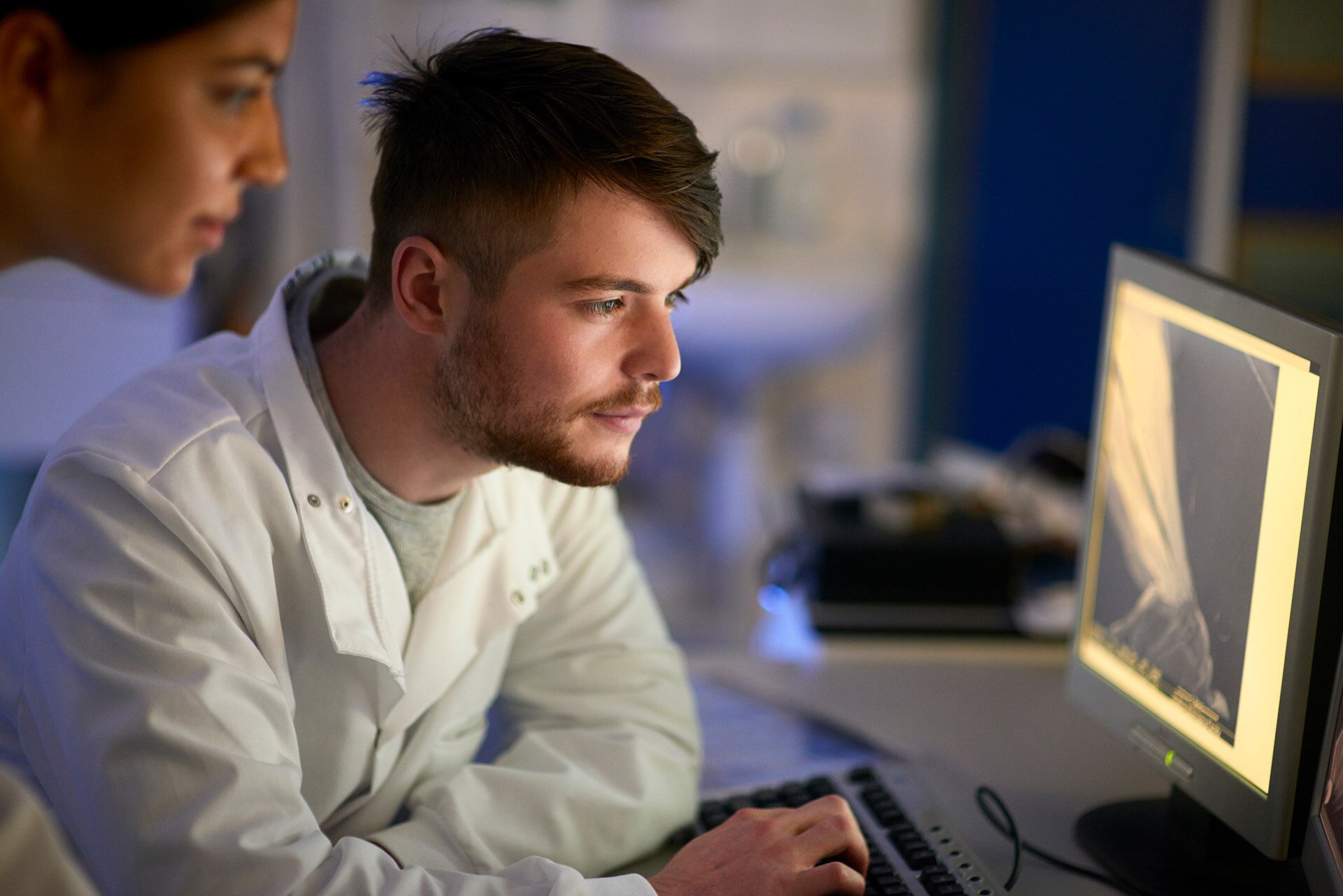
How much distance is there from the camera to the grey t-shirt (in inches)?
39.6

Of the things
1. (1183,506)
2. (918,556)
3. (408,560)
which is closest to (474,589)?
(408,560)

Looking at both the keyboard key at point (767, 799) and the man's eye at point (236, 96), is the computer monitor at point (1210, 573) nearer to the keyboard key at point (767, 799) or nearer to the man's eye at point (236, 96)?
the keyboard key at point (767, 799)

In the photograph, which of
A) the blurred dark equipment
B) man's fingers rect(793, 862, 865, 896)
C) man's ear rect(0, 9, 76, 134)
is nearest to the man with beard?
man's fingers rect(793, 862, 865, 896)

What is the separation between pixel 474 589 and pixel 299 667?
0.18 m

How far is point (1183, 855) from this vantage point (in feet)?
3.20

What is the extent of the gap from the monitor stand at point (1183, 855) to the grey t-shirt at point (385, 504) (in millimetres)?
619

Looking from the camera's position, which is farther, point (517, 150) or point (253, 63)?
point (253, 63)

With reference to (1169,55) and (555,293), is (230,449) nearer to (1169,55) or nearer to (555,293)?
(555,293)

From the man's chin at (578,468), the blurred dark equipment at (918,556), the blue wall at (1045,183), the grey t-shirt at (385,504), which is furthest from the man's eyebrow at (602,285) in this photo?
the blue wall at (1045,183)

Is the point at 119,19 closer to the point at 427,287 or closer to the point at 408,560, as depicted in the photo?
the point at 427,287

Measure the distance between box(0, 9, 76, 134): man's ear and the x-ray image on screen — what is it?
3.17 feet

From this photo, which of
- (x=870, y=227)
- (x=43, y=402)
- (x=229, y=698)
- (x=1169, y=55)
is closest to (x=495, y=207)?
(x=229, y=698)

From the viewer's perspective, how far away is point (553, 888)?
2.60 ft

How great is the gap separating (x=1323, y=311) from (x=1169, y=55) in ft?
2.73
